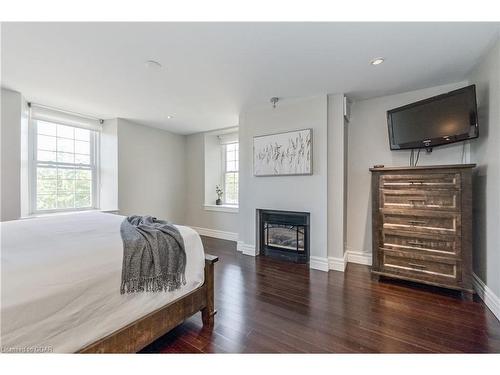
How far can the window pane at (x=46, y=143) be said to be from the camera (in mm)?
3388

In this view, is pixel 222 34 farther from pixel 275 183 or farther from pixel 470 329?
pixel 470 329

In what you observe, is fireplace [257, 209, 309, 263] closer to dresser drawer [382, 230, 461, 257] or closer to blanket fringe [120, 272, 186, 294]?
dresser drawer [382, 230, 461, 257]

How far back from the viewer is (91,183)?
159 inches

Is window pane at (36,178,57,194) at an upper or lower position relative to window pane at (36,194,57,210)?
upper

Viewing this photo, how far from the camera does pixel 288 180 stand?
10.5 ft

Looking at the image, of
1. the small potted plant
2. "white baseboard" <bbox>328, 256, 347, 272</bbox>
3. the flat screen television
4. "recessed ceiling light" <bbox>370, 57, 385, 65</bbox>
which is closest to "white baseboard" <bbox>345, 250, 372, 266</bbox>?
"white baseboard" <bbox>328, 256, 347, 272</bbox>

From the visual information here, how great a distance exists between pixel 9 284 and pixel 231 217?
11.9 feet

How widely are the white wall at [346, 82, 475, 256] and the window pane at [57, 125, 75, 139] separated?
15.0ft

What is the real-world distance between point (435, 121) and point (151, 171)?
4.63 meters

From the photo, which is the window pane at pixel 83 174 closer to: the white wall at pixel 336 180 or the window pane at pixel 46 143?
the window pane at pixel 46 143

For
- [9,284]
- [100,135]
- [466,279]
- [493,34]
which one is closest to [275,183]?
[466,279]

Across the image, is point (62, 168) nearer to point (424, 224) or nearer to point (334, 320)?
point (334, 320)

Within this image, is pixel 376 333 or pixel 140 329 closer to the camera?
pixel 140 329

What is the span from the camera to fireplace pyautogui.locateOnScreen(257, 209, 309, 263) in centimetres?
311
